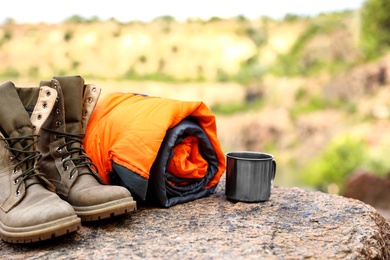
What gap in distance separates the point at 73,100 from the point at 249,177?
663 mm

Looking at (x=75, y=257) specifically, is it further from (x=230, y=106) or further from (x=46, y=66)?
(x=46, y=66)

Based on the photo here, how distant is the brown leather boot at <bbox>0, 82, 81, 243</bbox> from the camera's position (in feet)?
4.28

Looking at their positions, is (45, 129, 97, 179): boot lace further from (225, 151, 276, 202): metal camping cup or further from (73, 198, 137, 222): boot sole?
(225, 151, 276, 202): metal camping cup

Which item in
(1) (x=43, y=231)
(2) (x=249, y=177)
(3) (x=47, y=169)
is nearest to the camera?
(1) (x=43, y=231)

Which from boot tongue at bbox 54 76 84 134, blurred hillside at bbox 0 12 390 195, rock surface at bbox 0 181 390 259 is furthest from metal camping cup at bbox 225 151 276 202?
blurred hillside at bbox 0 12 390 195

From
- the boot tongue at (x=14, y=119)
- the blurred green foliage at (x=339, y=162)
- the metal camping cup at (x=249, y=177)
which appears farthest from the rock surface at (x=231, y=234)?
the blurred green foliage at (x=339, y=162)

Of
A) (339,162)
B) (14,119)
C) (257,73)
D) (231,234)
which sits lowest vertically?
(339,162)

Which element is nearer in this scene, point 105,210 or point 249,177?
point 105,210

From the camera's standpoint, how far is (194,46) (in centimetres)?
2398

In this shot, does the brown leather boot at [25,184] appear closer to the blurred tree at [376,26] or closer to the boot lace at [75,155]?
the boot lace at [75,155]

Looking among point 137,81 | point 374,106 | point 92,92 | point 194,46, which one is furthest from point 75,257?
point 194,46

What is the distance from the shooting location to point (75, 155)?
5.35ft

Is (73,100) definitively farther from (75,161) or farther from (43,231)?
(43,231)

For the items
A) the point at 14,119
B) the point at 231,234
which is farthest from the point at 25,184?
the point at 231,234
